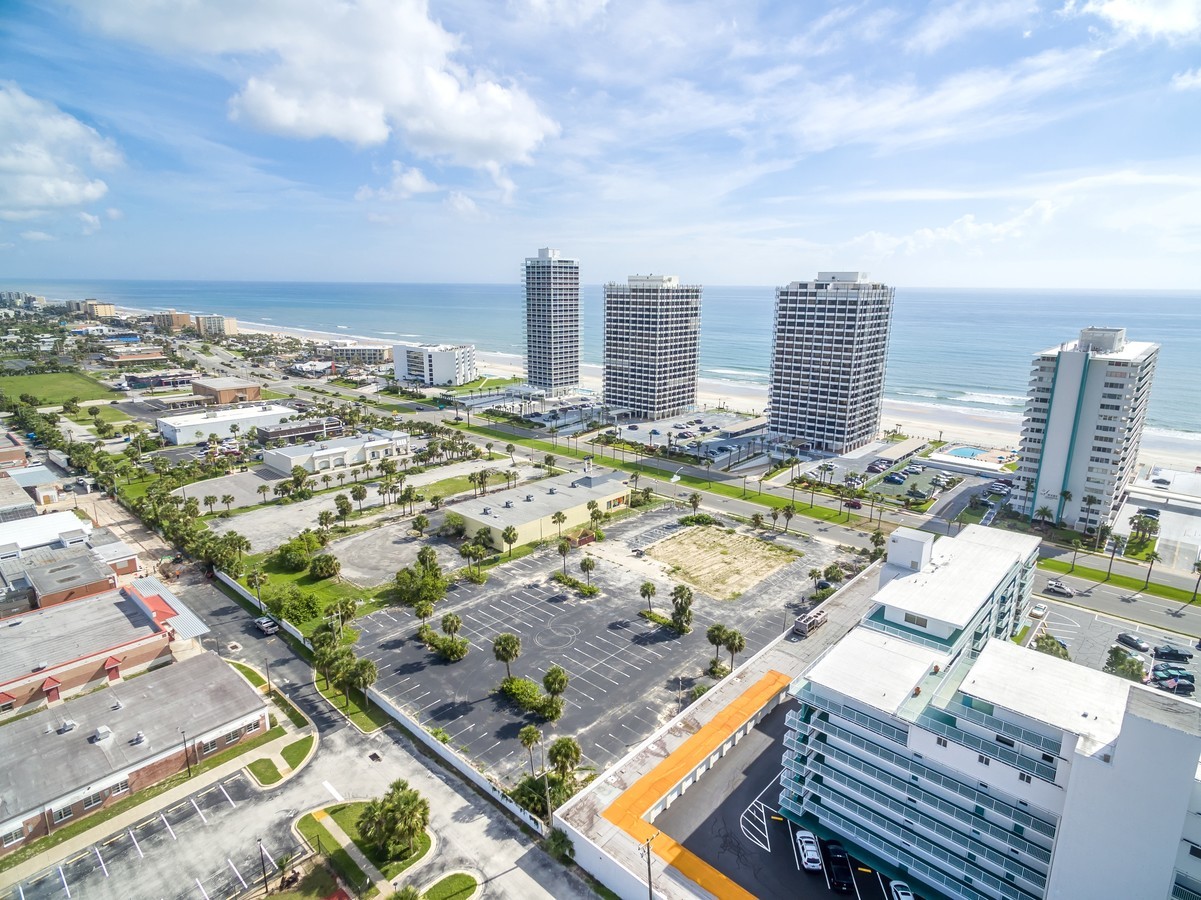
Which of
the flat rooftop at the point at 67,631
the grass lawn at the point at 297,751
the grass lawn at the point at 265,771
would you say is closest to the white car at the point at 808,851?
the grass lawn at the point at 297,751

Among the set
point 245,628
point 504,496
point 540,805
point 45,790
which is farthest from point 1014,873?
point 504,496

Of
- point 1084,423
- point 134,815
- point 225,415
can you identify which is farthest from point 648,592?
point 225,415

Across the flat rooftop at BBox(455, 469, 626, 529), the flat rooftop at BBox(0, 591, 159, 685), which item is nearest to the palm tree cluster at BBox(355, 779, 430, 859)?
the flat rooftop at BBox(0, 591, 159, 685)

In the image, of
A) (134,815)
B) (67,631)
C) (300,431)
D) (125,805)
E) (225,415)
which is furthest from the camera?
(225,415)

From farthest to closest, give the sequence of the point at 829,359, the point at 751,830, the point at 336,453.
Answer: the point at 829,359
the point at 336,453
the point at 751,830

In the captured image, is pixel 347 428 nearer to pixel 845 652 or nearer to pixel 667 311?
pixel 667 311

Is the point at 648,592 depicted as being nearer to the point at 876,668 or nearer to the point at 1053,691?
the point at 876,668

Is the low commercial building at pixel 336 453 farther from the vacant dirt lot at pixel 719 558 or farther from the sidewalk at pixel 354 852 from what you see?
the sidewalk at pixel 354 852

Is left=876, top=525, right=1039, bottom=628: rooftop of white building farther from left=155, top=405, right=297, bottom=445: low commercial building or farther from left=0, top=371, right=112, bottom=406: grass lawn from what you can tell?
left=0, top=371, right=112, bottom=406: grass lawn
